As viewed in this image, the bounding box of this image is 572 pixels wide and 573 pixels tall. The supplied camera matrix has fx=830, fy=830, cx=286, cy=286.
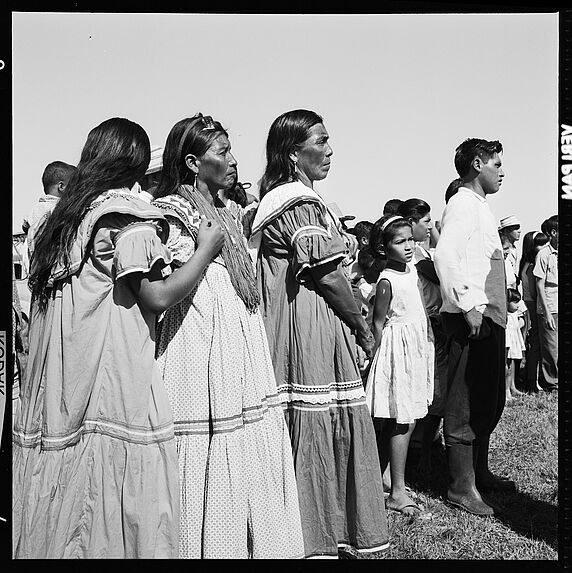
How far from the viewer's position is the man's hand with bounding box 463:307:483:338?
430 centimetres

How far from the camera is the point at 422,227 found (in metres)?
4.65

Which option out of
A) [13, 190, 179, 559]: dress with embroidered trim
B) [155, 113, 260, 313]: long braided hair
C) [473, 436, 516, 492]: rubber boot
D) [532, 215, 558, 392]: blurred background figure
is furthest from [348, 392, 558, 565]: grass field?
[532, 215, 558, 392]: blurred background figure

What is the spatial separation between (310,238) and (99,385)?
1.18 m

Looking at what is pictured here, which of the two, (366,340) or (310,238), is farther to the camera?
(366,340)

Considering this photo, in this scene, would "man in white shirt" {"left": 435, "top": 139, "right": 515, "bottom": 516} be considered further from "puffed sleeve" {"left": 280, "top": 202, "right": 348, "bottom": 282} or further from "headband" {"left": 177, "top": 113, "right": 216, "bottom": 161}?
"headband" {"left": 177, "top": 113, "right": 216, "bottom": 161}

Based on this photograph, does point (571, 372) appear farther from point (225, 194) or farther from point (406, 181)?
point (225, 194)

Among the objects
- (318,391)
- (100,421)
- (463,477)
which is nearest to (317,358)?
(318,391)

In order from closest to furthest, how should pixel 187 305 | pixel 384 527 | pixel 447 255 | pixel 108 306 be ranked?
pixel 108 306 → pixel 187 305 → pixel 384 527 → pixel 447 255

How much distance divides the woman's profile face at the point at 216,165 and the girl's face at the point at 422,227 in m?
1.41

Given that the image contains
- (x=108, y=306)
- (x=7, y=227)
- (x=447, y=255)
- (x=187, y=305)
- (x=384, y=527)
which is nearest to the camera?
(x=108, y=306)

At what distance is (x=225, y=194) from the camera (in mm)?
3822

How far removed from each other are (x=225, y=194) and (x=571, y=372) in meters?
1.74

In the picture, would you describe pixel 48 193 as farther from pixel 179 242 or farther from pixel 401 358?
pixel 401 358
